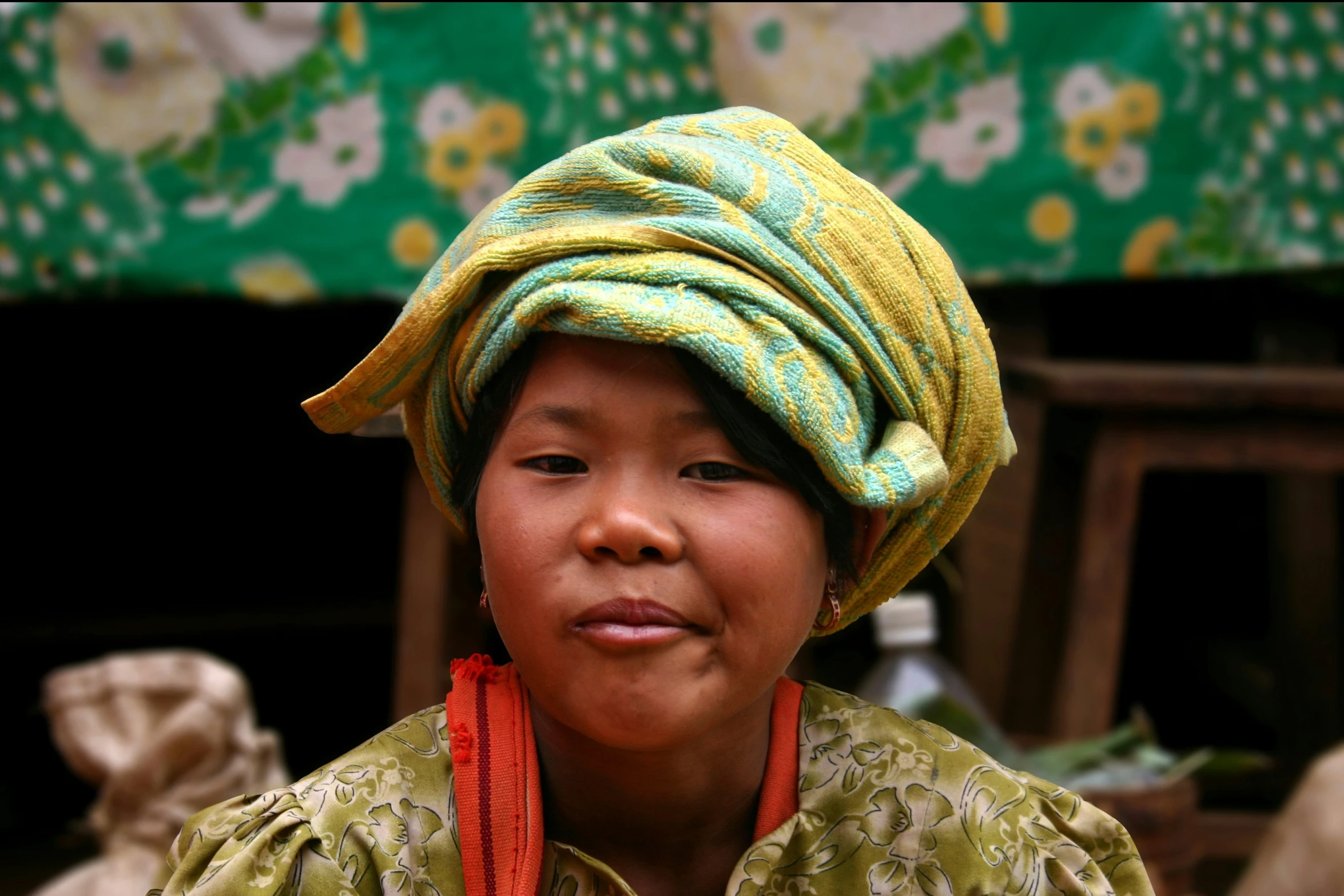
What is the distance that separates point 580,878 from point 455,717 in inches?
7.3

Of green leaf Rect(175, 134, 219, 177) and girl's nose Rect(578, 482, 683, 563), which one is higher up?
green leaf Rect(175, 134, 219, 177)

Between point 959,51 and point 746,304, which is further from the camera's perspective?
point 959,51

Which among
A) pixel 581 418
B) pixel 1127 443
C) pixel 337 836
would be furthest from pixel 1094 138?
A: pixel 337 836

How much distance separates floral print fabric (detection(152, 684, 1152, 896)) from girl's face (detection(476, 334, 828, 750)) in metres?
0.19

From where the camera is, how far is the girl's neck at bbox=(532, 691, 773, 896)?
53.9 inches

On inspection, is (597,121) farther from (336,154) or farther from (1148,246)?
(1148,246)

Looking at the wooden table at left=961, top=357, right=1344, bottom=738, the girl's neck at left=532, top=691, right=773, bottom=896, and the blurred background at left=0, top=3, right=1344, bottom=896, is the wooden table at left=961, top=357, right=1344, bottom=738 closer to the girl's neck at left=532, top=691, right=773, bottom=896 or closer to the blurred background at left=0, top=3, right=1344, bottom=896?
the blurred background at left=0, top=3, right=1344, bottom=896

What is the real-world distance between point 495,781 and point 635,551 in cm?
30

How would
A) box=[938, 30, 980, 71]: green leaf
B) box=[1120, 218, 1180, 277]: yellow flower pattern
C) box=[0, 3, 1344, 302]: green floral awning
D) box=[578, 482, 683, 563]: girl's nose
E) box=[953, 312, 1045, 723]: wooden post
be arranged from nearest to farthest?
box=[578, 482, 683, 563]: girl's nose → box=[0, 3, 1344, 302]: green floral awning → box=[938, 30, 980, 71]: green leaf → box=[1120, 218, 1180, 277]: yellow flower pattern → box=[953, 312, 1045, 723]: wooden post

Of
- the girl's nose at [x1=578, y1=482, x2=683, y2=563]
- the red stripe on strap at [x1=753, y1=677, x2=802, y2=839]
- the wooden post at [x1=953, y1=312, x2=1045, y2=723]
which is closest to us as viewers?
the girl's nose at [x1=578, y1=482, x2=683, y2=563]

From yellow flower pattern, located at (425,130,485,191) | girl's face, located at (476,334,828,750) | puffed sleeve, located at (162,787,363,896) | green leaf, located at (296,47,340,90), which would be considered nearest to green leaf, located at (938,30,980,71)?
yellow flower pattern, located at (425,130,485,191)

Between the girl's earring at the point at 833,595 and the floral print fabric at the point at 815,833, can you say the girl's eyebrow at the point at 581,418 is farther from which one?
the floral print fabric at the point at 815,833

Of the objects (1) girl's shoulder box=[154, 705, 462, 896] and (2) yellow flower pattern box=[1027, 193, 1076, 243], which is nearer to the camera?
(1) girl's shoulder box=[154, 705, 462, 896]

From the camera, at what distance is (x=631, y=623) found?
46.6 inches
